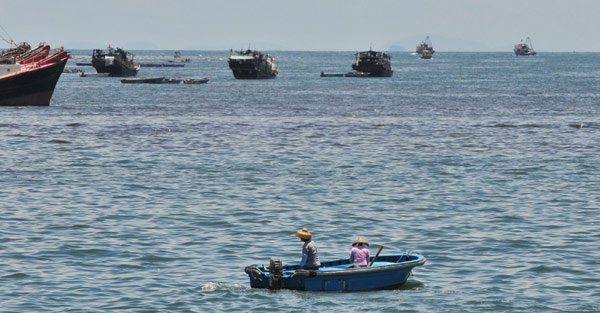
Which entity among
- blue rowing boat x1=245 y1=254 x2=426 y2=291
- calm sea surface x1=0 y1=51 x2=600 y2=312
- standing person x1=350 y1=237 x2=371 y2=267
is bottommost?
calm sea surface x1=0 y1=51 x2=600 y2=312

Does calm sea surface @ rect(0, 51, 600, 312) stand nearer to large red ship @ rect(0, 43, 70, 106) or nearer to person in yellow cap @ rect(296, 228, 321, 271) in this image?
person in yellow cap @ rect(296, 228, 321, 271)

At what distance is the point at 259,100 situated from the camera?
121 metres

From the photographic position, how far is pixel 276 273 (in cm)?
2734

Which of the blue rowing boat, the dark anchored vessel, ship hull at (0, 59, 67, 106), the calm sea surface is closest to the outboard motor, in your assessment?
the blue rowing boat

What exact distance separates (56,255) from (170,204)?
10.7 meters

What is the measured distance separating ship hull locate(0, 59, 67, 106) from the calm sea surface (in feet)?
38.9

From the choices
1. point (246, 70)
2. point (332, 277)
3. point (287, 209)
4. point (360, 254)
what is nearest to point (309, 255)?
point (332, 277)

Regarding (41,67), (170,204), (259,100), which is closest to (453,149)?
(170,204)

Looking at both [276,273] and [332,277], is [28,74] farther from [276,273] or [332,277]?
[332,277]

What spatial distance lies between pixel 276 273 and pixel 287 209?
1410 cm

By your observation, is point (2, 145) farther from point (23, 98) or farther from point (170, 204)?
point (23, 98)

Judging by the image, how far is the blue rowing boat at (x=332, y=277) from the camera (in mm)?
27281

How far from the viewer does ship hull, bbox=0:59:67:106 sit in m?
98.6

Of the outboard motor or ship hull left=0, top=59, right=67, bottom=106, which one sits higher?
ship hull left=0, top=59, right=67, bottom=106
